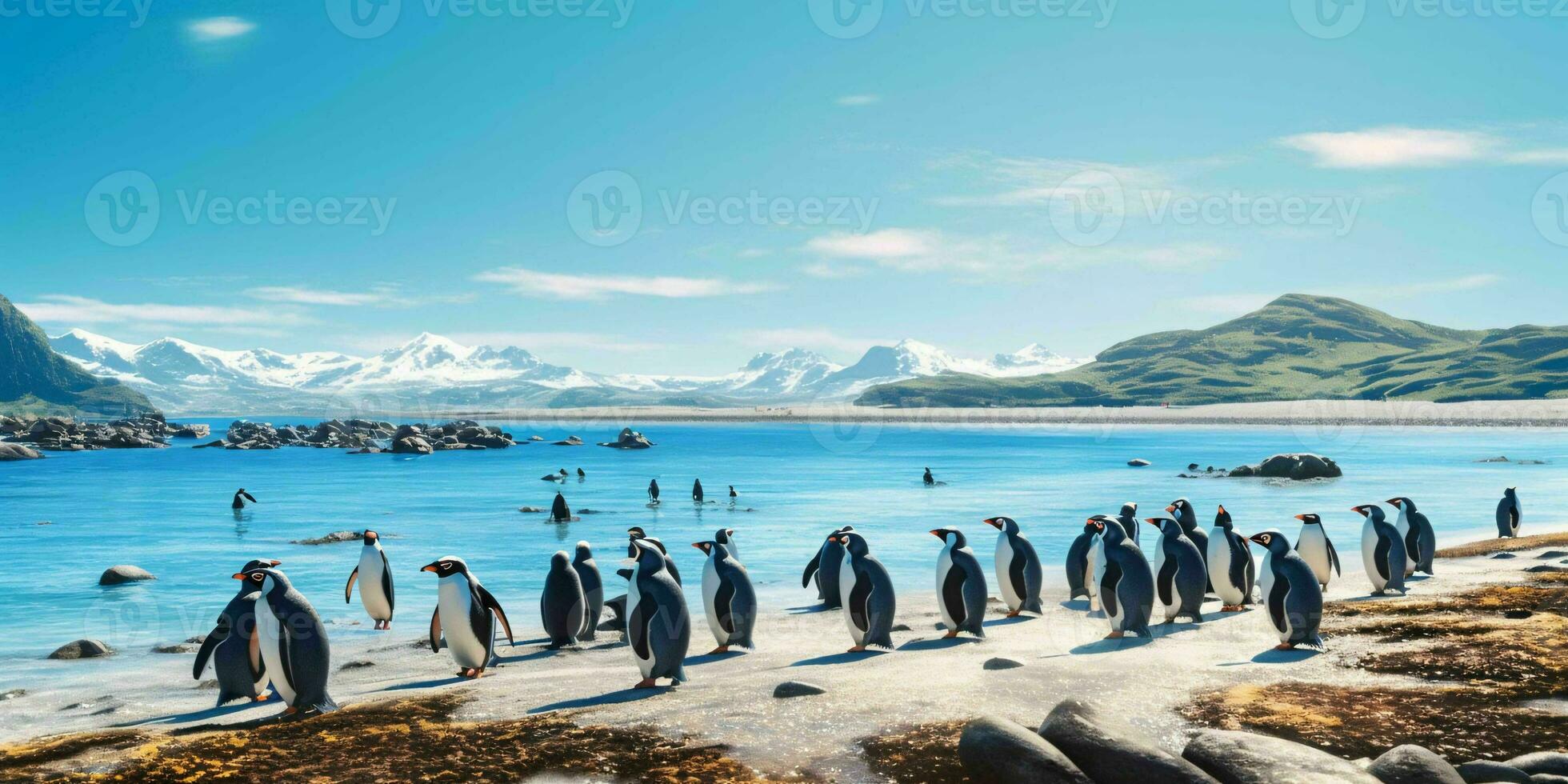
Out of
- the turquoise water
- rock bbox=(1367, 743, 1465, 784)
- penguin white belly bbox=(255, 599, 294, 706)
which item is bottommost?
the turquoise water

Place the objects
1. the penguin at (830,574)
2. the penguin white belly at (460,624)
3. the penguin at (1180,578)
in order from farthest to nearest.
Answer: the penguin at (830,574) → the penguin at (1180,578) → the penguin white belly at (460,624)

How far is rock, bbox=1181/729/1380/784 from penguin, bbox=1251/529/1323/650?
197 inches

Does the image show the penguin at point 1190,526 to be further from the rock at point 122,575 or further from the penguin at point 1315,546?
the rock at point 122,575

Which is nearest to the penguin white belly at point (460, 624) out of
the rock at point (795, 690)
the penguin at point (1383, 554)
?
the rock at point (795, 690)

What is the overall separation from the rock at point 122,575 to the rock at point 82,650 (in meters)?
7.88

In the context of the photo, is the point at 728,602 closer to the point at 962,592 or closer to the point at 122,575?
the point at 962,592

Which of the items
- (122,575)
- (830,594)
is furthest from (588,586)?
(122,575)

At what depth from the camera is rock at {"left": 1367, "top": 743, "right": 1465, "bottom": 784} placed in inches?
238

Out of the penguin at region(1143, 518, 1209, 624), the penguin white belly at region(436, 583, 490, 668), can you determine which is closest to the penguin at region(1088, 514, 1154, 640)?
the penguin at region(1143, 518, 1209, 624)

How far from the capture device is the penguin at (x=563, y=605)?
13148mm

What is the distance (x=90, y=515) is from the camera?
1476 inches

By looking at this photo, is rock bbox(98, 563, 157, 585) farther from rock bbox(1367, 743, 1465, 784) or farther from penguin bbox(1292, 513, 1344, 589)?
rock bbox(1367, 743, 1465, 784)

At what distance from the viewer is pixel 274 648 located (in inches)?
354

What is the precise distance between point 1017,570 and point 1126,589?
241 centimetres
